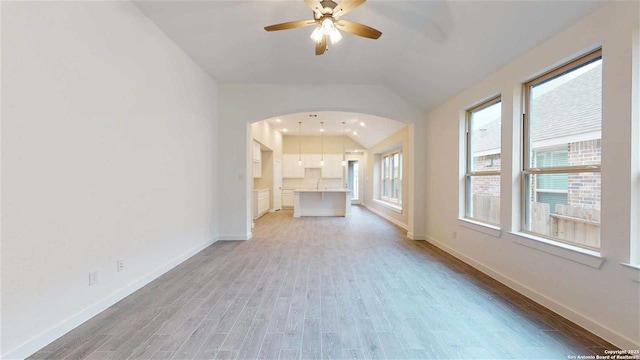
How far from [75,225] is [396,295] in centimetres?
296

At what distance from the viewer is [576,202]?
228 cm

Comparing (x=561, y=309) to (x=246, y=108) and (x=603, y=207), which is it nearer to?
(x=603, y=207)

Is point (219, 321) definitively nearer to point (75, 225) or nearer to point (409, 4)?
point (75, 225)

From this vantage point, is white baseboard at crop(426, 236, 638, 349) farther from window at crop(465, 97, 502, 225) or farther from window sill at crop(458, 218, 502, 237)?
window at crop(465, 97, 502, 225)

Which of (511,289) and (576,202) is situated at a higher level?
(576,202)

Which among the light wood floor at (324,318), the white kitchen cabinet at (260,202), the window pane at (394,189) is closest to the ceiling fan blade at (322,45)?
the light wood floor at (324,318)

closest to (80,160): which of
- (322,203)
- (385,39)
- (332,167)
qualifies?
(385,39)

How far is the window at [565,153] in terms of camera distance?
213 centimetres

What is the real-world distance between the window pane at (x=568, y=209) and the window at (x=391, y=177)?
463cm

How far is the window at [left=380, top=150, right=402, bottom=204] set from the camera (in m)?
7.60

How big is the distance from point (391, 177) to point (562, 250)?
626 centimetres

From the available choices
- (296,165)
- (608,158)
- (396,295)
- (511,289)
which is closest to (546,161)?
(608,158)

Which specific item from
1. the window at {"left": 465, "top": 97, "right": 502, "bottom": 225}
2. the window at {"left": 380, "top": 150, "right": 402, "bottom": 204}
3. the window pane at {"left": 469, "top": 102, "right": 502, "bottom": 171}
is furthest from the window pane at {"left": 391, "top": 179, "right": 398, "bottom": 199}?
the window pane at {"left": 469, "top": 102, "right": 502, "bottom": 171}

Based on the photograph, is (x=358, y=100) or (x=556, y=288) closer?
(x=556, y=288)
